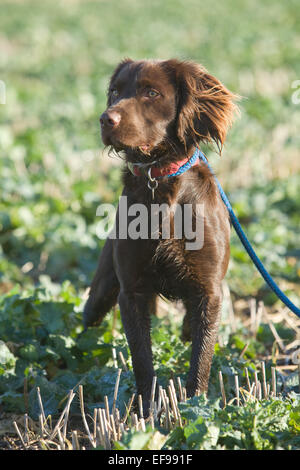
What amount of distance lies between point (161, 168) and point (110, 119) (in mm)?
452

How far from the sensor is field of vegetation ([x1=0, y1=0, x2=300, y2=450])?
275 cm

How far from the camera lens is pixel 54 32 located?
21.3 metres

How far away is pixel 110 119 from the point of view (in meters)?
2.83

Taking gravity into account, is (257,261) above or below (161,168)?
below

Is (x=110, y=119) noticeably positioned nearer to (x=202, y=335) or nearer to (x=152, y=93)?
(x=152, y=93)

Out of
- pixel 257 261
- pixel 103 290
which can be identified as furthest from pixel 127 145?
pixel 103 290

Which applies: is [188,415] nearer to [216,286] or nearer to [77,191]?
[216,286]

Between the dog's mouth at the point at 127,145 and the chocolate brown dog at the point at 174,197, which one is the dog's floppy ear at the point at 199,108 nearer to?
the chocolate brown dog at the point at 174,197

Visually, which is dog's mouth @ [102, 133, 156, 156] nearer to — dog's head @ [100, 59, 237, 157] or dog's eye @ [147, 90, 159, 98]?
dog's head @ [100, 59, 237, 157]

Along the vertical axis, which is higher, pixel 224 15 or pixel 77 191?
pixel 224 15

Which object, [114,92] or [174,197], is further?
[114,92]

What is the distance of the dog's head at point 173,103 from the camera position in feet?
10.0
